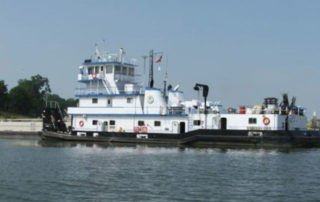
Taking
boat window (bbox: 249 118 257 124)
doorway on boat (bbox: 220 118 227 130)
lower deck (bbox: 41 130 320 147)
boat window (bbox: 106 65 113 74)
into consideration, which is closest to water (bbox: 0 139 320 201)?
lower deck (bbox: 41 130 320 147)

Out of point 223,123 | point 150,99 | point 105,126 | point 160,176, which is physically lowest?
point 160,176

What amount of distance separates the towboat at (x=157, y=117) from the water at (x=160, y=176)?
523 cm

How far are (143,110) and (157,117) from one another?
1.64 metres

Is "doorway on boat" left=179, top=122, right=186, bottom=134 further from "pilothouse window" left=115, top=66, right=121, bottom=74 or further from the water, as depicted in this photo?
→ "pilothouse window" left=115, top=66, right=121, bottom=74

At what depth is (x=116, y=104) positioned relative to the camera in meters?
45.6

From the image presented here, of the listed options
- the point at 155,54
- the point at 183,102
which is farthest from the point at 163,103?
the point at 155,54

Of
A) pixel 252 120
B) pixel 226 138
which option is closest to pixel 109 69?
pixel 226 138

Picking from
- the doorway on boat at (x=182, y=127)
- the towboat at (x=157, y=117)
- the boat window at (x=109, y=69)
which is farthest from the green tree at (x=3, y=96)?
the doorway on boat at (x=182, y=127)

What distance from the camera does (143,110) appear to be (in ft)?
145

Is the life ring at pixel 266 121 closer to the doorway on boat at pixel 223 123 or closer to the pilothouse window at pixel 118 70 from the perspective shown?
the doorway on boat at pixel 223 123

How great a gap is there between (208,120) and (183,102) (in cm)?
414

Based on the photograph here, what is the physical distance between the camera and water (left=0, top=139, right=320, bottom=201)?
63.5ft

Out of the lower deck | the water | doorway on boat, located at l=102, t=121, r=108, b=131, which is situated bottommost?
the water

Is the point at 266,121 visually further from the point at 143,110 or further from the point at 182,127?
the point at 143,110
